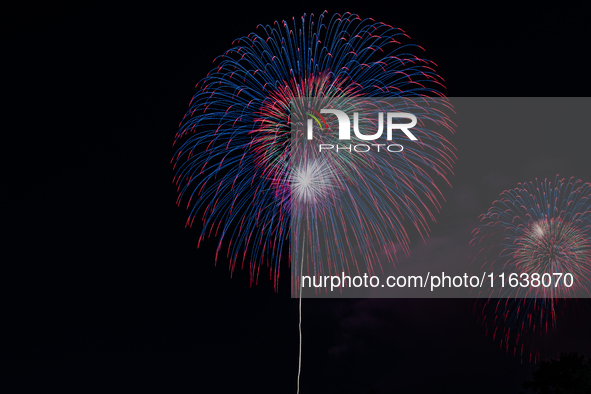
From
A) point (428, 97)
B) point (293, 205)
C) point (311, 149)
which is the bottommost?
point (293, 205)

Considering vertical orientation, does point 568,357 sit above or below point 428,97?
below

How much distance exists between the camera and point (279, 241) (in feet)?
88.2

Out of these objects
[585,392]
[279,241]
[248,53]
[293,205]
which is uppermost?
[248,53]

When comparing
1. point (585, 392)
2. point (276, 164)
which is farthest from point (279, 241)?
point (585, 392)

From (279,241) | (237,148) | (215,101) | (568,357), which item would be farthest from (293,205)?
(568,357)

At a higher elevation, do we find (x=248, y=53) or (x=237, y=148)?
(x=248, y=53)

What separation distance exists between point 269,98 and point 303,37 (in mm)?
3238

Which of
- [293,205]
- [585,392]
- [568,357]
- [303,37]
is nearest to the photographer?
[303,37]

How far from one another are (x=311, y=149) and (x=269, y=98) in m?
3.17

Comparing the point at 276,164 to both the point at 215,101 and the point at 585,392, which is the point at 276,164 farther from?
the point at 585,392

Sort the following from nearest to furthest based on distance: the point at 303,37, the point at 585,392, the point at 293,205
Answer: the point at 303,37 < the point at 293,205 < the point at 585,392

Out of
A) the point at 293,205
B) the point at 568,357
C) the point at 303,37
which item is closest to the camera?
the point at 303,37

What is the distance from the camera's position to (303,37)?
84.3ft

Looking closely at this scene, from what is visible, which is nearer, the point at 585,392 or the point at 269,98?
the point at 269,98
